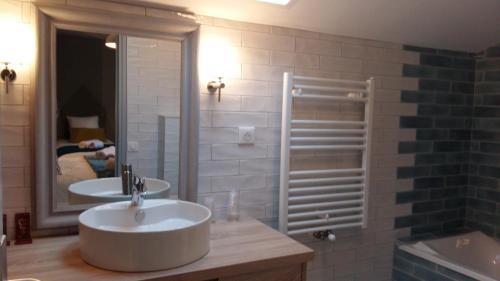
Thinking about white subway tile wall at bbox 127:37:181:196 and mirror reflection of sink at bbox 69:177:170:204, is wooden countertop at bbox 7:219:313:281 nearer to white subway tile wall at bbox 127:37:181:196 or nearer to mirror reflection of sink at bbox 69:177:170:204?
mirror reflection of sink at bbox 69:177:170:204

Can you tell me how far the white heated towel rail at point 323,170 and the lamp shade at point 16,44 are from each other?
1.28m

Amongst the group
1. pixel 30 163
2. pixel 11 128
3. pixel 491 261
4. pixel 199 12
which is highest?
pixel 199 12

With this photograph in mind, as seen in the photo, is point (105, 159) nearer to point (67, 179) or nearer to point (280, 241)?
point (67, 179)

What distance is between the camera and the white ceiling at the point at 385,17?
82.6 inches

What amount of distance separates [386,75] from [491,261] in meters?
1.51

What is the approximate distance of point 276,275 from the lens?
172 cm

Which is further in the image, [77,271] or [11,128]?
[11,128]

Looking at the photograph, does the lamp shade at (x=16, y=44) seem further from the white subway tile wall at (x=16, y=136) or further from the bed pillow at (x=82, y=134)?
the bed pillow at (x=82, y=134)

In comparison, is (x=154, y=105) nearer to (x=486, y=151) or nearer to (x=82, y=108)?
(x=82, y=108)

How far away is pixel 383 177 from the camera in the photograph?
2793mm

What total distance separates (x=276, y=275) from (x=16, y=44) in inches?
59.3

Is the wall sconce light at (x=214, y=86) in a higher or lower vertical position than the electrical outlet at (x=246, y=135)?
higher

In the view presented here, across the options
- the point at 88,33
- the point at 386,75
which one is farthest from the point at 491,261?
the point at 88,33

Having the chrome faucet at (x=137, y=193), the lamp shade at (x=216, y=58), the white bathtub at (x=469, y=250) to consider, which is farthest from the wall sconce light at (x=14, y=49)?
the white bathtub at (x=469, y=250)
